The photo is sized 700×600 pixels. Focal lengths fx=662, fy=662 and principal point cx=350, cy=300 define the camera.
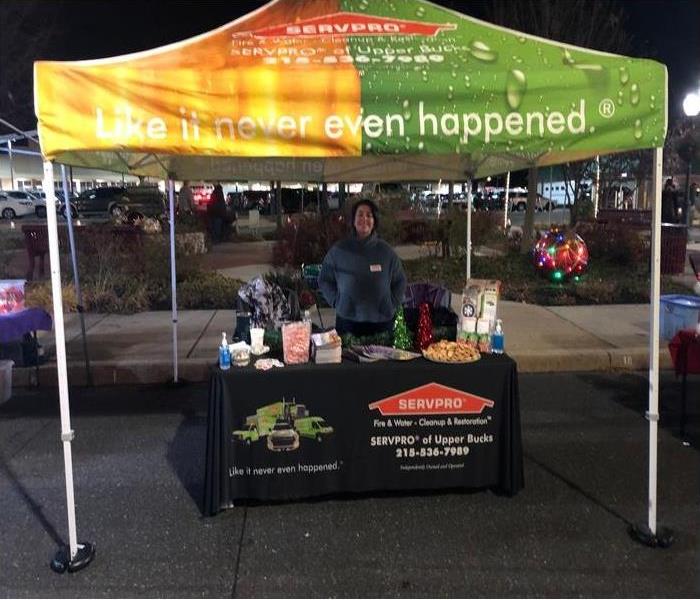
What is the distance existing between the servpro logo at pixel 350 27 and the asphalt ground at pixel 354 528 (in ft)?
9.25

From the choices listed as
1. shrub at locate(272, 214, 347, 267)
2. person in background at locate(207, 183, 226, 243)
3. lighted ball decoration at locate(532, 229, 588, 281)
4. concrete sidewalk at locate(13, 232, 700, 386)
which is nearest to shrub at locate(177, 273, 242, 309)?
concrete sidewalk at locate(13, 232, 700, 386)

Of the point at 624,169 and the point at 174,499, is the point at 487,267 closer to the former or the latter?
the point at 174,499

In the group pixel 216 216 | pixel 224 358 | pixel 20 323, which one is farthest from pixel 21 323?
pixel 216 216

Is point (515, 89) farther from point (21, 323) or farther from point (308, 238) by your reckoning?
point (308, 238)

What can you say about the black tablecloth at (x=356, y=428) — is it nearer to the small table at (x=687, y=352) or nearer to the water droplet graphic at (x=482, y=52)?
the water droplet graphic at (x=482, y=52)

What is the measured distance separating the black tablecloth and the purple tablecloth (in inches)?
137

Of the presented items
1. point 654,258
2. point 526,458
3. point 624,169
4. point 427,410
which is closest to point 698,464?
point 526,458

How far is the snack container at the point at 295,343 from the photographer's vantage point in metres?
3.95

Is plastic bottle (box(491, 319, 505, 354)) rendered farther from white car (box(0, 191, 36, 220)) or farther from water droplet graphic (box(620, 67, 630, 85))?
white car (box(0, 191, 36, 220))

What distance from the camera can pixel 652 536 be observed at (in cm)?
356

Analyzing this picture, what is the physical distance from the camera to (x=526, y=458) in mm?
4820

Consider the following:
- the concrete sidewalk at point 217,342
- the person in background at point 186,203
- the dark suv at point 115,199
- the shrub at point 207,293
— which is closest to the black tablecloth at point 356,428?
the concrete sidewalk at point 217,342

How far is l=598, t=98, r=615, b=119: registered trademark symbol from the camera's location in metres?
3.46

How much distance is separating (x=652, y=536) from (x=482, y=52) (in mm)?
2790
